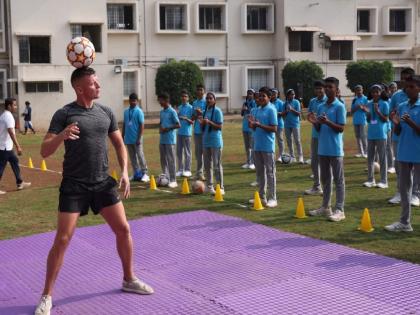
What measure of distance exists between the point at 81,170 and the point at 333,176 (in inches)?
212

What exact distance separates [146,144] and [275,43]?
2093cm

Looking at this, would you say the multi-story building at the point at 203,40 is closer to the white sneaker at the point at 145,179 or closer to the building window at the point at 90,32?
the building window at the point at 90,32

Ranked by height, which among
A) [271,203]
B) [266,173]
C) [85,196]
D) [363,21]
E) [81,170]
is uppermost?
[363,21]

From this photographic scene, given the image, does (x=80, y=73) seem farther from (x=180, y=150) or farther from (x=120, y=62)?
(x=120, y=62)

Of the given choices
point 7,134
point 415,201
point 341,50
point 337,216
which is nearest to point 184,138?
point 7,134

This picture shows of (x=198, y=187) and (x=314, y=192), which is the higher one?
(x=198, y=187)

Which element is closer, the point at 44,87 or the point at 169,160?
the point at 169,160

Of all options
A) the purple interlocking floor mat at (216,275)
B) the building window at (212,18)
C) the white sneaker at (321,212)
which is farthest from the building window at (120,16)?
the purple interlocking floor mat at (216,275)

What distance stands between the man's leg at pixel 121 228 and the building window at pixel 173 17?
114 ft

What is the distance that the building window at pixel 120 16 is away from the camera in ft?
128

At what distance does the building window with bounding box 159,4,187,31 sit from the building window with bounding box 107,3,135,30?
74.7 inches

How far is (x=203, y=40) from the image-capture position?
136 feet

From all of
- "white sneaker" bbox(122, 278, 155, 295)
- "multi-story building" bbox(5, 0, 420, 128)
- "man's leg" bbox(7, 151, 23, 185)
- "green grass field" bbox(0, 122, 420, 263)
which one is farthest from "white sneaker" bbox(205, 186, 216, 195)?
"multi-story building" bbox(5, 0, 420, 128)

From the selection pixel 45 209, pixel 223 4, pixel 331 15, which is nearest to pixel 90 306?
pixel 45 209
